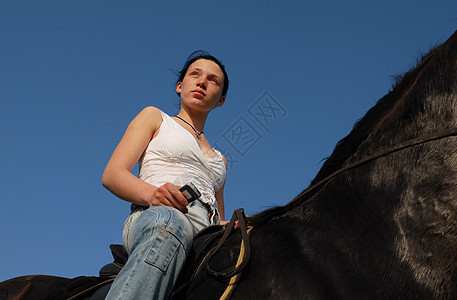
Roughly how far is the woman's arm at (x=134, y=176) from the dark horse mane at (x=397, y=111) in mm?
585

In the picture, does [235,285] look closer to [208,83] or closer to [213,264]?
[213,264]

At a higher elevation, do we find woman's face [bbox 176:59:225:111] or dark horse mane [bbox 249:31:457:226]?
woman's face [bbox 176:59:225:111]

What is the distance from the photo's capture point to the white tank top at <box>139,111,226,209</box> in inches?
131

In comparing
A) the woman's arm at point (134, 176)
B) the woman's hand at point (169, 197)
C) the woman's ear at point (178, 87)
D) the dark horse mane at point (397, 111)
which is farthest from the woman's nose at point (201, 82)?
the dark horse mane at point (397, 111)

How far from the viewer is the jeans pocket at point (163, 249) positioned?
259cm

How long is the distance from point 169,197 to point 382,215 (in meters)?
1.31

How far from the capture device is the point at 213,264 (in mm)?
2600

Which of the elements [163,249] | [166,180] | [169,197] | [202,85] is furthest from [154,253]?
[202,85]

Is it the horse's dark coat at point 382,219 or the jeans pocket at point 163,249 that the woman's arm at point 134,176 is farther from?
the horse's dark coat at point 382,219

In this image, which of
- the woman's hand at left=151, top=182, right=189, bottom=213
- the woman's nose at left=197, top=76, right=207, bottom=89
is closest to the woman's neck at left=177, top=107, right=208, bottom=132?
the woman's nose at left=197, top=76, right=207, bottom=89

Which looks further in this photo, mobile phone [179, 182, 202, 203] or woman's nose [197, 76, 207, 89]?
woman's nose [197, 76, 207, 89]

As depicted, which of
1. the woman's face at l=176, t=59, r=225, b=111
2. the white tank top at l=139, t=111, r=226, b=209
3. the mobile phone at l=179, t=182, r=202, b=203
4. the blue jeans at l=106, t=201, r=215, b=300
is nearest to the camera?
the blue jeans at l=106, t=201, r=215, b=300

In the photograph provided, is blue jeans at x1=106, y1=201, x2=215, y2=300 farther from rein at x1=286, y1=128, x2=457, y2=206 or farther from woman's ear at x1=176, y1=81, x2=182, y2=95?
woman's ear at x1=176, y1=81, x2=182, y2=95

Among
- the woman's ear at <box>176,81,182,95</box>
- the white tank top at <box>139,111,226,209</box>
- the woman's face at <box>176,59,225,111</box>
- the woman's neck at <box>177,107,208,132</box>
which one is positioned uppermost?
the woman's ear at <box>176,81,182,95</box>
